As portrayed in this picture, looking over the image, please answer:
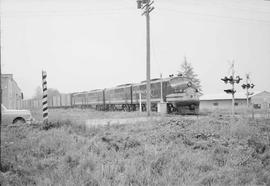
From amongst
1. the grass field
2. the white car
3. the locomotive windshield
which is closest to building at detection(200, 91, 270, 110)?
the locomotive windshield

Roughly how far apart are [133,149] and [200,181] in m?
2.08

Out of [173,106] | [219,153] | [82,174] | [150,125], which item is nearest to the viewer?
[82,174]

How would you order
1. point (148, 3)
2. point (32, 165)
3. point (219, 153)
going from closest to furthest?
1. point (32, 165)
2. point (219, 153)
3. point (148, 3)

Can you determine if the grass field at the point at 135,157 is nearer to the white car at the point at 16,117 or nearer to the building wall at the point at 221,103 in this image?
the white car at the point at 16,117

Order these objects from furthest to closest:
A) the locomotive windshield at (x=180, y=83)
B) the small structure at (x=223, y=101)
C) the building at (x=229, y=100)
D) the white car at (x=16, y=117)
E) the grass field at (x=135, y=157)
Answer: the small structure at (x=223, y=101)
the building at (x=229, y=100)
the locomotive windshield at (x=180, y=83)
the white car at (x=16, y=117)
the grass field at (x=135, y=157)

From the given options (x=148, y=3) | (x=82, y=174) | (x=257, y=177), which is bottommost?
(x=257, y=177)

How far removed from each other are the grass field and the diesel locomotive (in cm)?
1012

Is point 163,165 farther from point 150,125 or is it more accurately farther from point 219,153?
point 150,125

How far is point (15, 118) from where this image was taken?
38.0ft

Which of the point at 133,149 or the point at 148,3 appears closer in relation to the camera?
the point at 133,149

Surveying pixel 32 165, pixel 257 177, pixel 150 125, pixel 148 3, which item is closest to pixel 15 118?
pixel 150 125

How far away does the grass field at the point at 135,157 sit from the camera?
4.75 m

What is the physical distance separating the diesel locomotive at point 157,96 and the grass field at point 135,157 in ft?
33.2

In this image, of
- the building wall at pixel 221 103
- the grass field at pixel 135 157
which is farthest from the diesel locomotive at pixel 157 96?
the building wall at pixel 221 103
